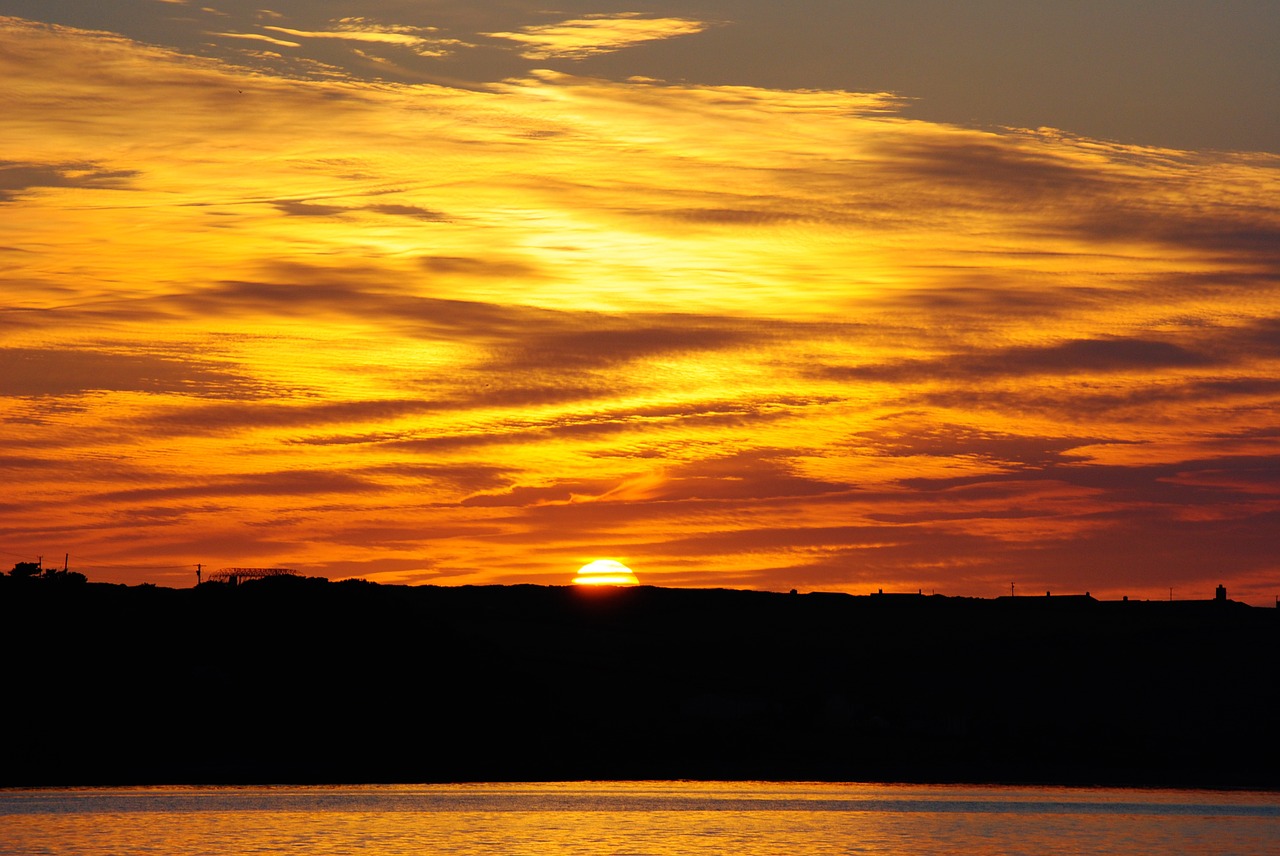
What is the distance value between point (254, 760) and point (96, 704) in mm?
11532

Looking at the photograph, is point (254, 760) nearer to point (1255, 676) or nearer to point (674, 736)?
point (674, 736)

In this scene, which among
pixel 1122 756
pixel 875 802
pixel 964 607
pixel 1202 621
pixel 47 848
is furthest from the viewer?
pixel 964 607

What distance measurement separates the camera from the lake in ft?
276

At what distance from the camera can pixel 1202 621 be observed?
167m

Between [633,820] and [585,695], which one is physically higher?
[585,695]

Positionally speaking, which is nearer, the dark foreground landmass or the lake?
the lake

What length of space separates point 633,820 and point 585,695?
156 ft

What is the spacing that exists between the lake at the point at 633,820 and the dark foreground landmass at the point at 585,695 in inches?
311

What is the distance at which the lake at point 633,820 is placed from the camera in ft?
276

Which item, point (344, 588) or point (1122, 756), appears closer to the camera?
point (1122, 756)

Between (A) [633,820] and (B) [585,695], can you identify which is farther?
(B) [585,695]

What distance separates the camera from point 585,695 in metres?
144

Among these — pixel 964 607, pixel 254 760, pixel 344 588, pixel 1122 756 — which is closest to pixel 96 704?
pixel 254 760

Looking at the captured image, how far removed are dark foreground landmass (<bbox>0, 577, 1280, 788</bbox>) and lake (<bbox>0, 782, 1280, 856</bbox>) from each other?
25.9ft
